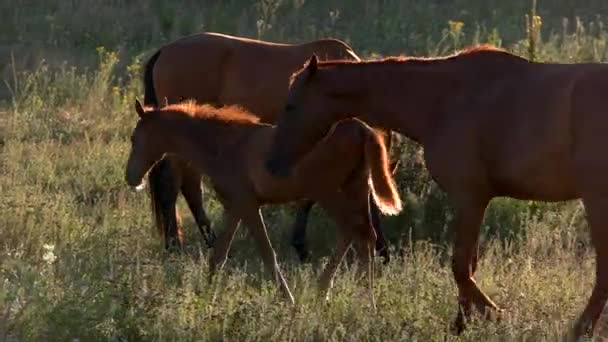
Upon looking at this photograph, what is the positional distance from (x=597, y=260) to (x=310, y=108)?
1.63 metres

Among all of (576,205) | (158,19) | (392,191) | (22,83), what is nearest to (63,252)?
(392,191)

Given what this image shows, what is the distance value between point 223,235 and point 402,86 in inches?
65.2

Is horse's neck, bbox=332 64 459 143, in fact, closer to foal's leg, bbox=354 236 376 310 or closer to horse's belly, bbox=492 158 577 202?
horse's belly, bbox=492 158 577 202

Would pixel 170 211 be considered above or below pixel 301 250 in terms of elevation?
above

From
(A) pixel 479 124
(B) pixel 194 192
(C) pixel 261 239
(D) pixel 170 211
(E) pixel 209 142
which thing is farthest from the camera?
(B) pixel 194 192

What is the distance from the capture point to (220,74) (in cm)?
940

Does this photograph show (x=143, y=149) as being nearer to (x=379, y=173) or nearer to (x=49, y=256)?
(x=49, y=256)

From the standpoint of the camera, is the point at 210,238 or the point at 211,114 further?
the point at 210,238

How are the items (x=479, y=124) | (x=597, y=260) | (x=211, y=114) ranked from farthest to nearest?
1. (x=211, y=114)
2. (x=479, y=124)
3. (x=597, y=260)

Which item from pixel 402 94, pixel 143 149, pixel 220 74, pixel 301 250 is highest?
pixel 402 94

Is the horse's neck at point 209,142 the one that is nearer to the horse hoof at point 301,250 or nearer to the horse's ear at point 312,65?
the horse's ear at point 312,65

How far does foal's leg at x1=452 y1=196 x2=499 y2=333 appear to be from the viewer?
18.7 feet

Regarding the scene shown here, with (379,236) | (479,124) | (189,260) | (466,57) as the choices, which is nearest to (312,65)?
(466,57)

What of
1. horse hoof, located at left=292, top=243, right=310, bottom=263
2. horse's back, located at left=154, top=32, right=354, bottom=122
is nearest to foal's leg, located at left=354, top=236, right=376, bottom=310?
horse hoof, located at left=292, top=243, right=310, bottom=263
